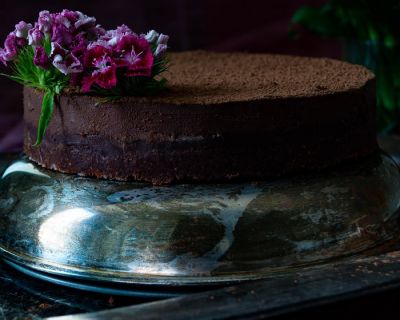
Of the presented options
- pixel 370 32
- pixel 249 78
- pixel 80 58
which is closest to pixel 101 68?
pixel 80 58

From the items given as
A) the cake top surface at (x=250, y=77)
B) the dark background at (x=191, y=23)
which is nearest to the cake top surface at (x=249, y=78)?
the cake top surface at (x=250, y=77)

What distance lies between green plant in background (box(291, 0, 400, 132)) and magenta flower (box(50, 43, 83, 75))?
1018 millimetres

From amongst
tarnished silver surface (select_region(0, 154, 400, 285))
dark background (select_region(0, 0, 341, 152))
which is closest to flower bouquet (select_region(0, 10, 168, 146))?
tarnished silver surface (select_region(0, 154, 400, 285))

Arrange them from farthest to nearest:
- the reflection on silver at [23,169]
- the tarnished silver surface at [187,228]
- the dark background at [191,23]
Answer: the dark background at [191,23] → the reflection on silver at [23,169] → the tarnished silver surface at [187,228]

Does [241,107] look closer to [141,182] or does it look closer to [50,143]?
[141,182]

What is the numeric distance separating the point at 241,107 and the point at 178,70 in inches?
11.0

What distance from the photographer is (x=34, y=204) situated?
1128 millimetres

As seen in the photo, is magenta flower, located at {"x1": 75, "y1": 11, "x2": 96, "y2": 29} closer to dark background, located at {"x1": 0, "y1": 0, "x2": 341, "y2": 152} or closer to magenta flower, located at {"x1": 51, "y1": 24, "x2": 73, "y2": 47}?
magenta flower, located at {"x1": 51, "y1": 24, "x2": 73, "y2": 47}

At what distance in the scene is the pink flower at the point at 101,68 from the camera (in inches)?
40.8

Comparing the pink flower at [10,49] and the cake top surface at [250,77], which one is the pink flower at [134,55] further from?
the pink flower at [10,49]

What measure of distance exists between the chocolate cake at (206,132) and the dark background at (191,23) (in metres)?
0.75

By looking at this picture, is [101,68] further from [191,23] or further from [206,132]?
[191,23]

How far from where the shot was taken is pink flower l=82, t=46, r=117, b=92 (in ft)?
3.40

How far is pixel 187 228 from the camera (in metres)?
1.04
